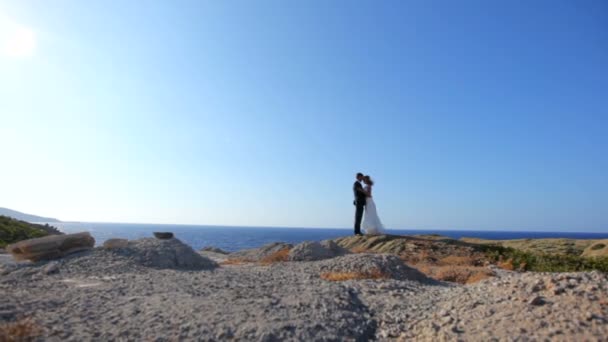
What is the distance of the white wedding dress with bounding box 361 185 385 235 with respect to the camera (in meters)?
18.8

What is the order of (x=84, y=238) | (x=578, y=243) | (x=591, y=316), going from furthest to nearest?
1. (x=578, y=243)
2. (x=84, y=238)
3. (x=591, y=316)

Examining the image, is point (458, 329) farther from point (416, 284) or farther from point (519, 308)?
point (416, 284)

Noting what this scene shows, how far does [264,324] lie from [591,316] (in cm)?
431

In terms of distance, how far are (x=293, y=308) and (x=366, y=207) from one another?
12.6 meters

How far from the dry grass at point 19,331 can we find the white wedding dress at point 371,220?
48.2 ft

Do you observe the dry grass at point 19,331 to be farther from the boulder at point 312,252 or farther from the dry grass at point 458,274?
the dry grass at point 458,274

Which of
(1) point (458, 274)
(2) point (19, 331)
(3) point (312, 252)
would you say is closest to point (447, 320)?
(2) point (19, 331)

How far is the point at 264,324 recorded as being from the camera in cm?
577

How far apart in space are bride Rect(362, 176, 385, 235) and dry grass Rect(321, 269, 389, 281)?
8206 mm

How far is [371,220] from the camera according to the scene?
750 inches

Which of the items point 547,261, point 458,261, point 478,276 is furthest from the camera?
point 458,261

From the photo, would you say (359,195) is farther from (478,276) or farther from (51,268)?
(51,268)

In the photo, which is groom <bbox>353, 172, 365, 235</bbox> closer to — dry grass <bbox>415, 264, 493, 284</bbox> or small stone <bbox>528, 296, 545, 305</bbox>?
dry grass <bbox>415, 264, 493, 284</bbox>

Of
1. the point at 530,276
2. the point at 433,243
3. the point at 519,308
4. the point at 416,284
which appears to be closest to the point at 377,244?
the point at 433,243
